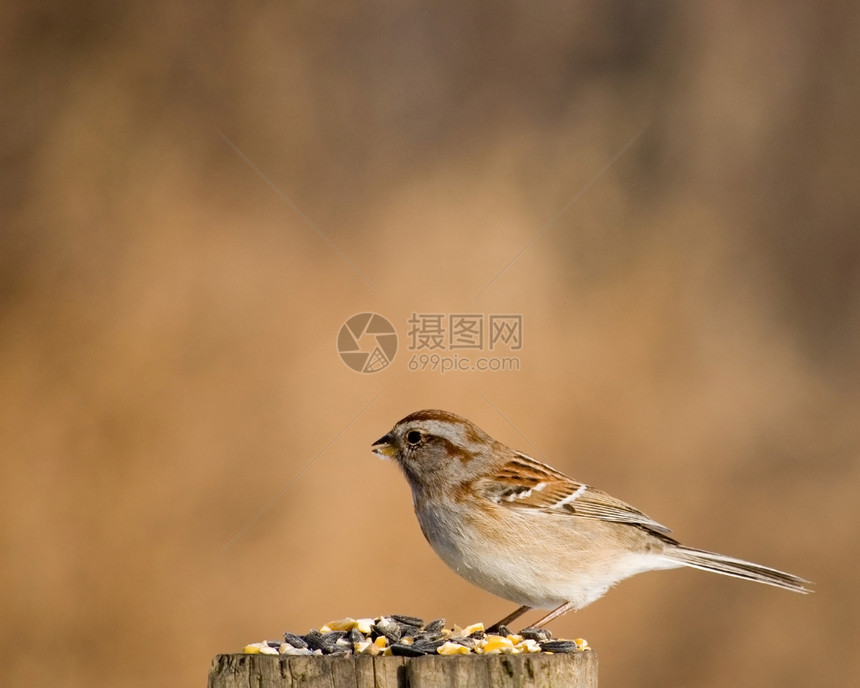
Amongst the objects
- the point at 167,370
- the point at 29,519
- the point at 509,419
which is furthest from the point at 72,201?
the point at 509,419

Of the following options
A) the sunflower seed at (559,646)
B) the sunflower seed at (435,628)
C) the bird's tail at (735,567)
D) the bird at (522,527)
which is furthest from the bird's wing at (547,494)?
the sunflower seed at (559,646)

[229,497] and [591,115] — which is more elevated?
[591,115]

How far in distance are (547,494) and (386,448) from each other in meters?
0.78

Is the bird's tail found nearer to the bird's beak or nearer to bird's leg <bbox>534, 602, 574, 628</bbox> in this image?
bird's leg <bbox>534, 602, 574, 628</bbox>

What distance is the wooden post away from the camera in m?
3.16

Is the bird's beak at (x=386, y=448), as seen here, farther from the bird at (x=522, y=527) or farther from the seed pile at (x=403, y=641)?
the seed pile at (x=403, y=641)

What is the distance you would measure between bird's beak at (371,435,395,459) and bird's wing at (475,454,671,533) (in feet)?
1.49

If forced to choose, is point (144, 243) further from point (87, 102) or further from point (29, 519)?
point (29, 519)

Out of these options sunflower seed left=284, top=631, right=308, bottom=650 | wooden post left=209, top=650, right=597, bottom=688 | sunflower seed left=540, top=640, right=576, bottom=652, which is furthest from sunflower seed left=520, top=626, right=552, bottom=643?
sunflower seed left=284, top=631, right=308, bottom=650

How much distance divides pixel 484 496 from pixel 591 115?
17.6 feet

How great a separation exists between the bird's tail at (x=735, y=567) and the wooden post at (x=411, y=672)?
5.35 ft

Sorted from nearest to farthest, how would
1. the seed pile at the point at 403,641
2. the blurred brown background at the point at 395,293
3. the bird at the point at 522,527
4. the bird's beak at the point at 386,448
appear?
the seed pile at the point at 403,641 < the bird at the point at 522,527 < the bird's beak at the point at 386,448 < the blurred brown background at the point at 395,293

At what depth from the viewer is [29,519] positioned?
25.6 ft

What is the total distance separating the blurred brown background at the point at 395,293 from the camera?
25.6ft
